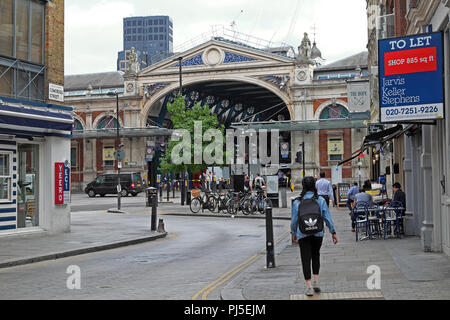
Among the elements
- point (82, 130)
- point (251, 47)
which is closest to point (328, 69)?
point (251, 47)

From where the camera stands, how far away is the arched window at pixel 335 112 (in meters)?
60.2

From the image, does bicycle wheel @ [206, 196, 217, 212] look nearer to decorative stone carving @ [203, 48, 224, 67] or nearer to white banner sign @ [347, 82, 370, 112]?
white banner sign @ [347, 82, 370, 112]

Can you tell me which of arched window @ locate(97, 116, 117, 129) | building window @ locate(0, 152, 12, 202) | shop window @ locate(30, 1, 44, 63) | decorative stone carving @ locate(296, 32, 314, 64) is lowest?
building window @ locate(0, 152, 12, 202)

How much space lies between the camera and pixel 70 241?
16672 millimetres

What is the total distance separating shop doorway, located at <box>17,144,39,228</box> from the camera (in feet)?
58.4

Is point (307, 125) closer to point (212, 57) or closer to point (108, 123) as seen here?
point (212, 57)

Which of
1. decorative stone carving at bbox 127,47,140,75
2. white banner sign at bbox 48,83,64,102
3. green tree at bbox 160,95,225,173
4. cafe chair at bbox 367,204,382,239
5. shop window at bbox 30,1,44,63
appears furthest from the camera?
decorative stone carving at bbox 127,47,140,75

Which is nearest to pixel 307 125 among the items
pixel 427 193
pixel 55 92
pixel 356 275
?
pixel 55 92

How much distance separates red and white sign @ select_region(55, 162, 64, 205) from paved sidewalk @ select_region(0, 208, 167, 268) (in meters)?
1.03

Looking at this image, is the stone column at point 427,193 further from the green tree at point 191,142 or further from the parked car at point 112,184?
the parked car at point 112,184

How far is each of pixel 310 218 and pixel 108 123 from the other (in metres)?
61.7

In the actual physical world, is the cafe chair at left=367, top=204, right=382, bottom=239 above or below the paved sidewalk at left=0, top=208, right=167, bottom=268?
above

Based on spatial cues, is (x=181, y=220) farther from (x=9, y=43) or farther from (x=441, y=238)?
(x=441, y=238)

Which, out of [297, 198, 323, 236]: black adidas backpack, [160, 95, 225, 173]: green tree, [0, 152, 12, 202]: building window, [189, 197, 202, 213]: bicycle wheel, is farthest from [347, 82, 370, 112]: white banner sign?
[160, 95, 225, 173]: green tree
